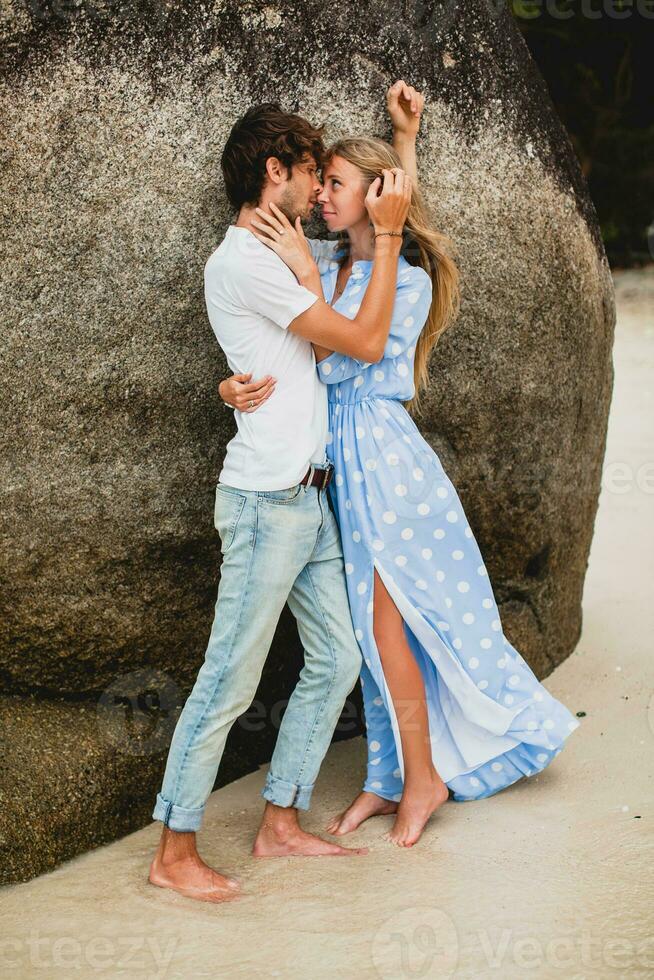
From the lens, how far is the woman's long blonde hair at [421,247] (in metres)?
2.97

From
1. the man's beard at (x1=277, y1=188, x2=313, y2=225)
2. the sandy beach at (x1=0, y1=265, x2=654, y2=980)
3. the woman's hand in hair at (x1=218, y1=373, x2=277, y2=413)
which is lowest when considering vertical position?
the sandy beach at (x1=0, y1=265, x2=654, y2=980)

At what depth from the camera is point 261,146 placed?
9.20 ft

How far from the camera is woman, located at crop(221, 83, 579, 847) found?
2.97 metres

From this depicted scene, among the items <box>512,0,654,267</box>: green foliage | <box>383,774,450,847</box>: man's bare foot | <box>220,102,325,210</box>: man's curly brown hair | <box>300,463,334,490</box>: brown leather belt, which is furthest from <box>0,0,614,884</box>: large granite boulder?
<box>512,0,654,267</box>: green foliage

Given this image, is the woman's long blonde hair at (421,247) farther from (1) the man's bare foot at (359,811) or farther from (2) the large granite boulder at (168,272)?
(1) the man's bare foot at (359,811)

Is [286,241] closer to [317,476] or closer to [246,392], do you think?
[246,392]

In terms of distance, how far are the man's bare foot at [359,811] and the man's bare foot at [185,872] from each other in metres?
0.38

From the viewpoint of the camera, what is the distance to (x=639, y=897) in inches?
105

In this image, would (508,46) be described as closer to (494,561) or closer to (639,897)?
(494,561)

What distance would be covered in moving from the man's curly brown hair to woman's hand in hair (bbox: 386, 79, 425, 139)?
33 centimetres

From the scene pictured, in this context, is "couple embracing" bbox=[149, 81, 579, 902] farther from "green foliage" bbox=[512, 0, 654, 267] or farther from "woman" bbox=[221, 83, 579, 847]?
"green foliage" bbox=[512, 0, 654, 267]

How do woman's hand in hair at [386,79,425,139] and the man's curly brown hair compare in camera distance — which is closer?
the man's curly brown hair

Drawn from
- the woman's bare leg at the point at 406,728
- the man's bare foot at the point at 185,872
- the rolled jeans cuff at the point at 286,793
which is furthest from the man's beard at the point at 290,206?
the man's bare foot at the point at 185,872

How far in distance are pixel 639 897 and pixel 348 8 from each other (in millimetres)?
2447
